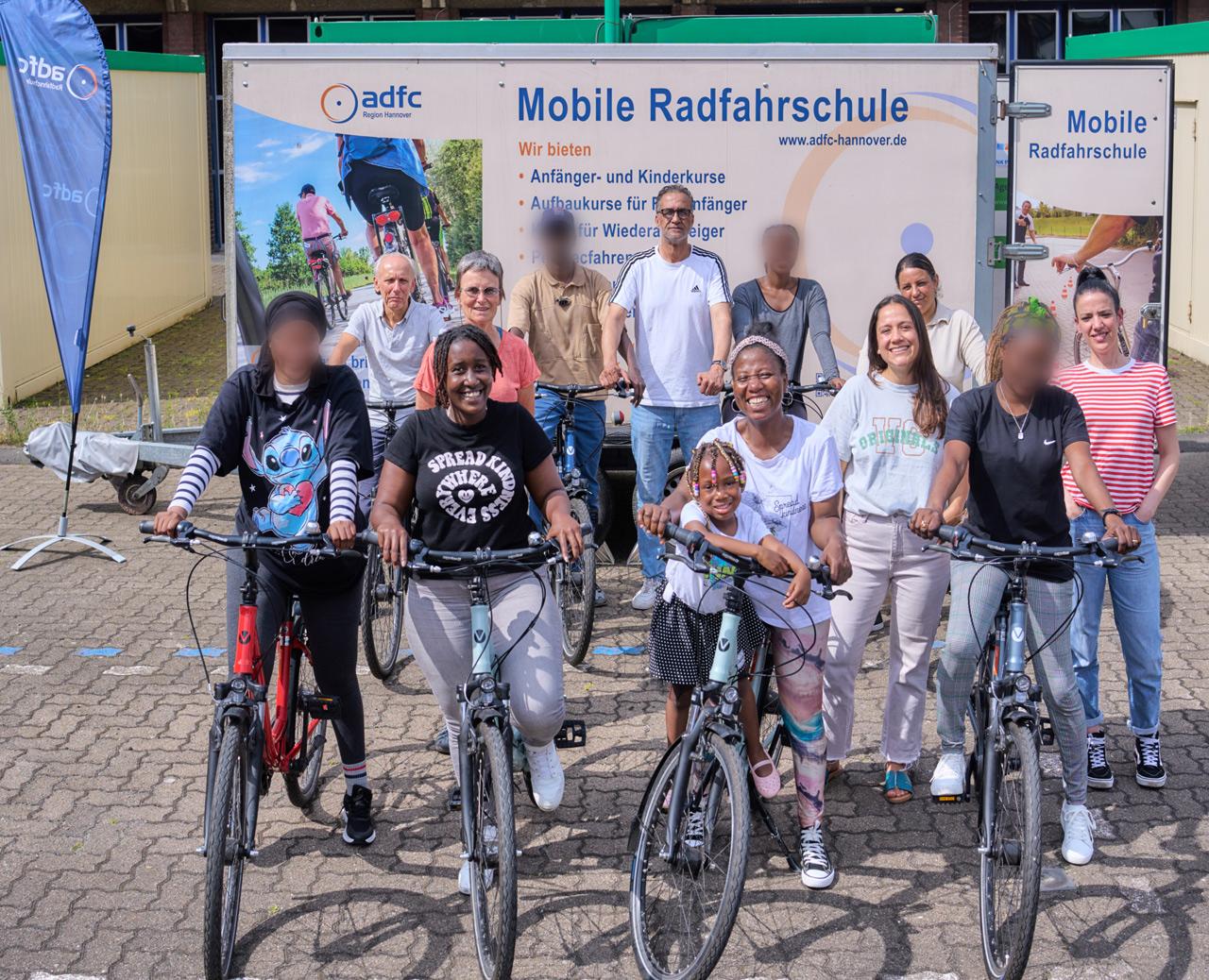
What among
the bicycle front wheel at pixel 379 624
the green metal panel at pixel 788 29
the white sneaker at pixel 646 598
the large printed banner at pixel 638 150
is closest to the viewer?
the bicycle front wheel at pixel 379 624

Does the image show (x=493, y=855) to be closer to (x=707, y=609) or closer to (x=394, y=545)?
(x=394, y=545)

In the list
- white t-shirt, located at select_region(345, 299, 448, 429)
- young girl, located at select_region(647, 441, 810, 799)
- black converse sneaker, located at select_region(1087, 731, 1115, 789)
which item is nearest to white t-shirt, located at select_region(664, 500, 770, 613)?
young girl, located at select_region(647, 441, 810, 799)

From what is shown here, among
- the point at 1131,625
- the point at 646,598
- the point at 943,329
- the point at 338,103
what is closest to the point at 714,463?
the point at 1131,625

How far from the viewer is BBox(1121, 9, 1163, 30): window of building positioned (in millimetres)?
23906

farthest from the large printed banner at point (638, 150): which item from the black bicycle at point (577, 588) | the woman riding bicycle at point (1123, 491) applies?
the woman riding bicycle at point (1123, 491)

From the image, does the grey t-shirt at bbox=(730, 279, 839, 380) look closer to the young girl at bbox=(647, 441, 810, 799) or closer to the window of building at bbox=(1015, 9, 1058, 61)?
the young girl at bbox=(647, 441, 810, 799)

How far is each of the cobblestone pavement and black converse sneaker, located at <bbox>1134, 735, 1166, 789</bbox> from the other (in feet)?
0.23

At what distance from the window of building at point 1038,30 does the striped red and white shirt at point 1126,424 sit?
19.9m

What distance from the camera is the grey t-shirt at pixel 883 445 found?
5379 mm

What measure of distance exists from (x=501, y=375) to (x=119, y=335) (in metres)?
12.3

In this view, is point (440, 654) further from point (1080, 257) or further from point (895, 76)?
point (1080, 257)

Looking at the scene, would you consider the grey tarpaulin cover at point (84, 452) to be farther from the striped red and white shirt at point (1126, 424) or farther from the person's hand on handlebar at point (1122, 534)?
the person's hand on handlebar at point (1122, 534)

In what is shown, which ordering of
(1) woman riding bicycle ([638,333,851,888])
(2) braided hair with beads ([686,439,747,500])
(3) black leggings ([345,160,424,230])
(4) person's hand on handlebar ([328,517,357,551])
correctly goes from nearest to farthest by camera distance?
1. (4) person's hand on handlebar ([328,517,357,551])
2. (2) braided hair with beads ([686,439,747,500])
3. (1) woman riding bicycle ([638,333,851,888])
4. (3) black leggings ([345,160,424,230])

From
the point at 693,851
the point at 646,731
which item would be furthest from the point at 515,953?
the point at 646,731
